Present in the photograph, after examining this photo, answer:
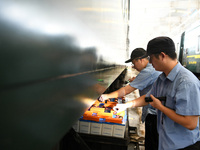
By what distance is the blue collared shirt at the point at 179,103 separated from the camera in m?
1.41

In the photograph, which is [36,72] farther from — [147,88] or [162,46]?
[147,88]

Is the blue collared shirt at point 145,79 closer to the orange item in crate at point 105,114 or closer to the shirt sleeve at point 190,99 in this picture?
the orange item in crate at point 105,114

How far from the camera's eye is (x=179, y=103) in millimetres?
1455

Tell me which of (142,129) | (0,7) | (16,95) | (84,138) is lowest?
(142,129)

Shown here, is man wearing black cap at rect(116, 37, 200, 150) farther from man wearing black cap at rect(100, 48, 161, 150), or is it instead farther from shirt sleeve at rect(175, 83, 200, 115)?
man wearing black cap at rect(100, 48, 161, 150)

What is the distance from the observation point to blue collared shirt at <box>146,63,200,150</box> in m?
1.41

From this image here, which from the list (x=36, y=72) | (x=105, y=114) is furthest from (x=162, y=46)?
(x=36, y=72)

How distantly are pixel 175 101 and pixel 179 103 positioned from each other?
0.41 feet

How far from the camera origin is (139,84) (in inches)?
110

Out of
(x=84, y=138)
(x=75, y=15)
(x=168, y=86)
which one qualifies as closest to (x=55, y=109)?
(x=75, y=15)

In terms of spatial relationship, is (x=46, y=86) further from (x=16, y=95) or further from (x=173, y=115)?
(x=173, y=115)

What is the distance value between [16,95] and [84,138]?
1950 millimetres

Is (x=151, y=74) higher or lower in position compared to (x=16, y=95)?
lower

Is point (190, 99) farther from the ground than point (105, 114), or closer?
farther from the ground
